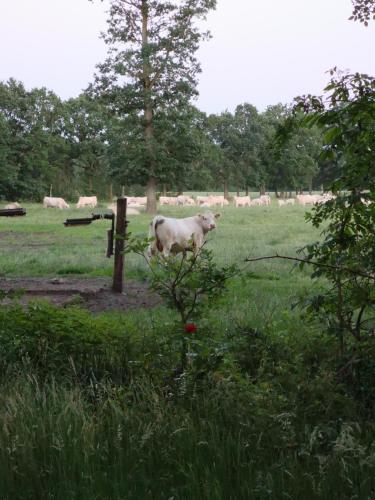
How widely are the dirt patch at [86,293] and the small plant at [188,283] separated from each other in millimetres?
4582

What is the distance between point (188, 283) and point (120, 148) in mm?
39489

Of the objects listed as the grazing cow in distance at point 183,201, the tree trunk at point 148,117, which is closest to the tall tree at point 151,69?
the tree trunk at point 148,117

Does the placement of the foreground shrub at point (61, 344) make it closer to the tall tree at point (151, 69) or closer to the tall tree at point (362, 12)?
the tall tree at point (362, 12)

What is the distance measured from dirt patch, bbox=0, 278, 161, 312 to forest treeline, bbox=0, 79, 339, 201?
30.2m

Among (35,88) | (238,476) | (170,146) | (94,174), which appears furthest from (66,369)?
(94,174)

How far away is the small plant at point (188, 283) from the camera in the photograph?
4.53 metres

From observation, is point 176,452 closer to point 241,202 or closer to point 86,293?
point 86,293

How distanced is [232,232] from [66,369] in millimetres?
21509

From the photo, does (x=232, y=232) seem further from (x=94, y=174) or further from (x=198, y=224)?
(x=94, y=174)

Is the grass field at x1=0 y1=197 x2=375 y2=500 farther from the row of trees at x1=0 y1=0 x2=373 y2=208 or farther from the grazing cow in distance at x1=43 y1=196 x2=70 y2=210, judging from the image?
the grazing cow in distance at x1=43 y1=196 x2=70 y2=210

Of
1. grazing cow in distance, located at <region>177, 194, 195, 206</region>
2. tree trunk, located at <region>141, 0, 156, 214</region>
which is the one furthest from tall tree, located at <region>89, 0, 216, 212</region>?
grazing cow in distance, located at <region>177, 194, 195, 206</region>

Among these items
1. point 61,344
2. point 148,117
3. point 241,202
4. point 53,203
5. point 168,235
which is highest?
point 148,117

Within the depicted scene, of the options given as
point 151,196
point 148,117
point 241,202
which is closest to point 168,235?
point 151,196

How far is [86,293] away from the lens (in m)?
10.4
